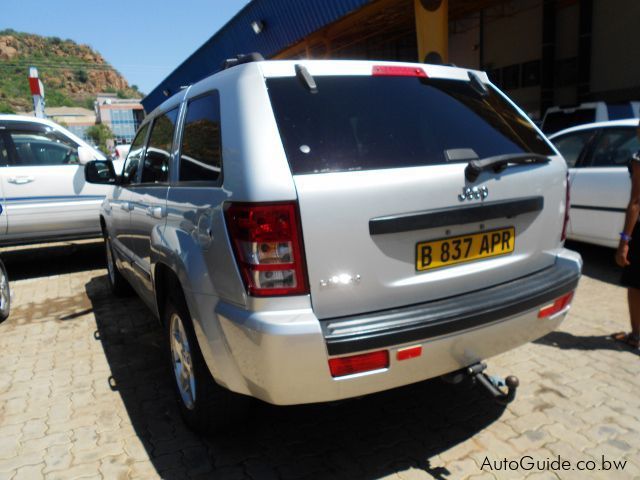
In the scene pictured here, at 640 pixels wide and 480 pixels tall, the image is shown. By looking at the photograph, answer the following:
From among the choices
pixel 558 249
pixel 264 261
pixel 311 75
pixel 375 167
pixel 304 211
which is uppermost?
pixel 311 75

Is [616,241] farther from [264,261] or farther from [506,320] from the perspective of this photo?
[264,261]

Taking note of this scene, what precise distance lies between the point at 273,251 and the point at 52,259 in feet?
22.9

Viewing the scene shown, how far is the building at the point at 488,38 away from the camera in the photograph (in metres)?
12.7

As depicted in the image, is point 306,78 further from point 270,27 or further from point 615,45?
point 615,45

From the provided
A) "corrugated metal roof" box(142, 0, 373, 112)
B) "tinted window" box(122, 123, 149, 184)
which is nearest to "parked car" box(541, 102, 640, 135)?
"corrugated metal roof" box(142, 0, 373, 112)

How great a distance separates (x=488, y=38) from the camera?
19109mm

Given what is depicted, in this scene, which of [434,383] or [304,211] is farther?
[434,383]

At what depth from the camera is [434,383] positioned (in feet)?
10.3

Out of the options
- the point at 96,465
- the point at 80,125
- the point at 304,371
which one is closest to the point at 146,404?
the point at 96,465

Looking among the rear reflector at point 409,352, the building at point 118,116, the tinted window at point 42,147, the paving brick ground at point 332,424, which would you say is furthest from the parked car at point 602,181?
the building at point 118,116

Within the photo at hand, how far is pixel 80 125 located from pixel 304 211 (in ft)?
441

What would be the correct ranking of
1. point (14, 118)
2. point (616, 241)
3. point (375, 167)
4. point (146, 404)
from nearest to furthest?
point (375, 167), point (146, 404), point (616, 241), point (14, 118)

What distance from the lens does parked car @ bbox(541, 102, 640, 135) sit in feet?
28.0
